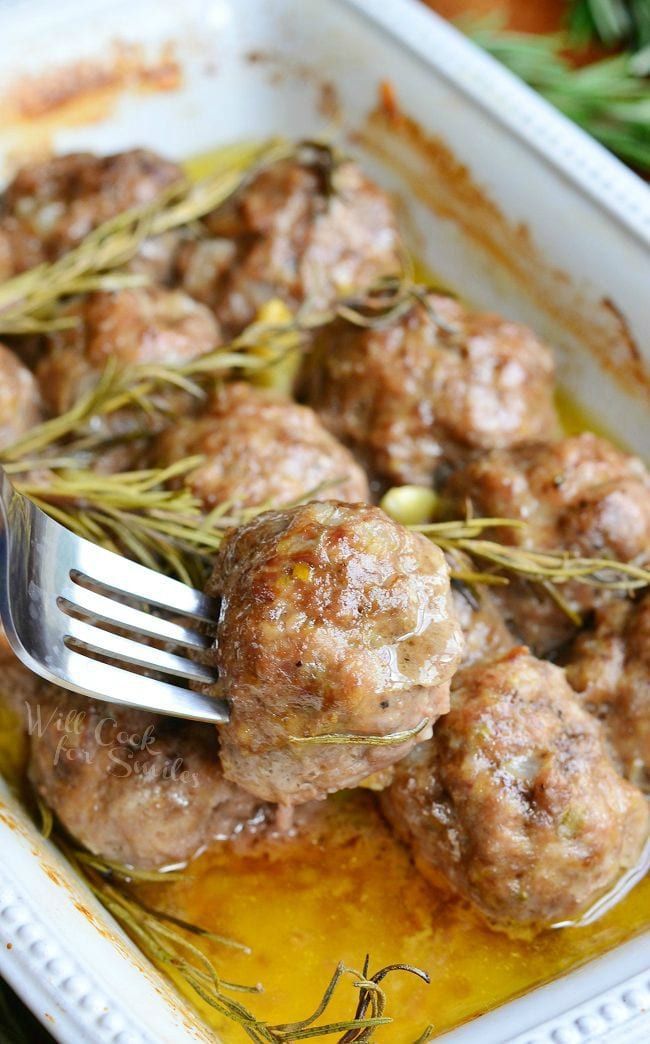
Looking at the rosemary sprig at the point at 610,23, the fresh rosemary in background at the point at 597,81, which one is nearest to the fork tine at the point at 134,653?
the fresh rosemary in background at the point at 597,81

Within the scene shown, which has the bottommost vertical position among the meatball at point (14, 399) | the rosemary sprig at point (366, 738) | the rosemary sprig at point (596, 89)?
the meatball at point (14, 399)

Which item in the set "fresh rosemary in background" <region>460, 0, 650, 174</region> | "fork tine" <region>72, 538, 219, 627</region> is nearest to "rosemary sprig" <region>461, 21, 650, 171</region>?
"fresh rosemary in background" <region>460, 0, 650, 174</region>

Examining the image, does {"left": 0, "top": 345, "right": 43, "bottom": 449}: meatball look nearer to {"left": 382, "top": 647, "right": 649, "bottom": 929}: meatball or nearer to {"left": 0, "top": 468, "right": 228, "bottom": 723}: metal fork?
{"left": 0, "top": 468, "right": 228, "bottom": 723}: metal fork

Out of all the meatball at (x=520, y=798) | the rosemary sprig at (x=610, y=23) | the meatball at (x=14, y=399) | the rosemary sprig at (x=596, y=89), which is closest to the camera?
the meatball at (x=520, y=798)

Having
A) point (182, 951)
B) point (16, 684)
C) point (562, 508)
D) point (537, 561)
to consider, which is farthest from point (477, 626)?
point (16, 684)

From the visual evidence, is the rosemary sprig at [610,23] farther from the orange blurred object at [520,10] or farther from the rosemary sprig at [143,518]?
the rosemary sprig at [143,518]

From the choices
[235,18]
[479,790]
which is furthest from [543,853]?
[235,18]

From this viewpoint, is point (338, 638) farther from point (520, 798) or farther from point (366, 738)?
point (520, 798)

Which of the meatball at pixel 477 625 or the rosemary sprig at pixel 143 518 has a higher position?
the rosemary sprig at pixel 143 518
